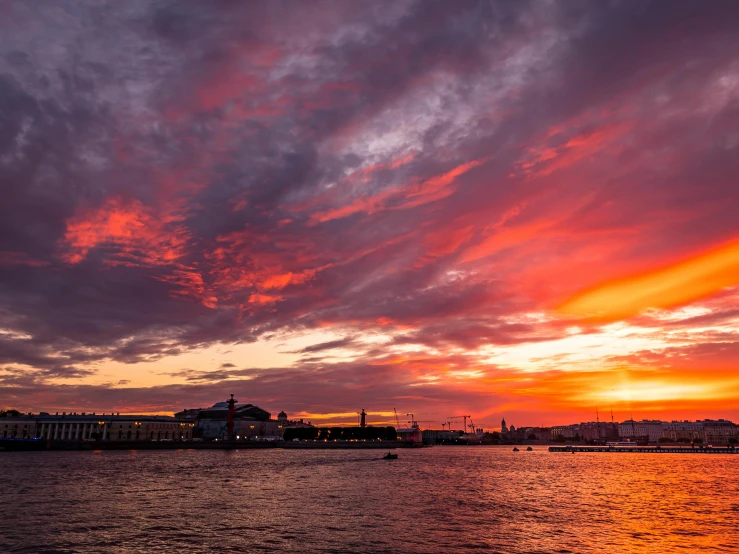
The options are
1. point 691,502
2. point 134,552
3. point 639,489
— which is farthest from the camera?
point 639,489

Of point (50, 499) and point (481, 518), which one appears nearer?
point (481, 518)

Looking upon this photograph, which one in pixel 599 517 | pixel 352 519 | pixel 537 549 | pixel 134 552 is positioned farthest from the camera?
pixel 599 517

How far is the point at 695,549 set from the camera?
40969 millimetres

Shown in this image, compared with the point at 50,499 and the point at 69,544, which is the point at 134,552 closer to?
the point at 69,544

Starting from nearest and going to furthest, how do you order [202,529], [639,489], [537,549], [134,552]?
[134,552] < [537,549] < [202,529] < [639,489]

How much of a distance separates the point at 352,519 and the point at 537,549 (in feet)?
59.3

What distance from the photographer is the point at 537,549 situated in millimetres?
39469

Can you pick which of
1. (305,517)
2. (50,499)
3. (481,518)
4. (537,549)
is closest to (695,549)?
(537,549)

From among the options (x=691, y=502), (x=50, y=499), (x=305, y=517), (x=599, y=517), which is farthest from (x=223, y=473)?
(x=691, y=502)

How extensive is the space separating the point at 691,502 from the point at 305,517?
5233 cm

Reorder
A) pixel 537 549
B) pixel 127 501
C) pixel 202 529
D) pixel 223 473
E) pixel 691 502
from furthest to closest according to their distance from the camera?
pixel 223 473 → pixel 691 502 → pixel 127 501 → pixel 202 529 → pixel 537 549

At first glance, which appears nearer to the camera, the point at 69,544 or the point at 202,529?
the point at 69,544

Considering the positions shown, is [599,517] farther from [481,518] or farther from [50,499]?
[50,499]

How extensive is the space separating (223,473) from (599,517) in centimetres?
7104
